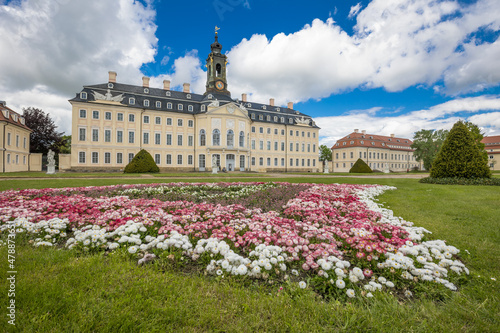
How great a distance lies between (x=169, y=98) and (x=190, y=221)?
128 feet

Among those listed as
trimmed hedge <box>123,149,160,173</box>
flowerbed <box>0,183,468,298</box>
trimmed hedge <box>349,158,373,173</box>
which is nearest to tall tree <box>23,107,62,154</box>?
trimmed hedge <box>123,149,160,173</box>

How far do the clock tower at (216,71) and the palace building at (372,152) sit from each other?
3651 centimetres

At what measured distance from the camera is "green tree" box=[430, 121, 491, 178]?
45.5 ft

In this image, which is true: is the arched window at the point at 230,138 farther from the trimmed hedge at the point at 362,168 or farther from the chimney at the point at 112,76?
the trimmed hedge at the point at 362,168

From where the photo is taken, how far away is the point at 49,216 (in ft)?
14.8

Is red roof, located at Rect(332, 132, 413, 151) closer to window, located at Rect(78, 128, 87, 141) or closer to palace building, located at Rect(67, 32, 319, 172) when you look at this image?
palace building, located at Rect(67, 32, 319, 172)

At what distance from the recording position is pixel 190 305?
2.11 meters

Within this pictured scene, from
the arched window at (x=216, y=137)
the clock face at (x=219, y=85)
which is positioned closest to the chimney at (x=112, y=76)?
the clock face at (x=219, y=85)

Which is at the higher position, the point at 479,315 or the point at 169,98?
the point at 169,98

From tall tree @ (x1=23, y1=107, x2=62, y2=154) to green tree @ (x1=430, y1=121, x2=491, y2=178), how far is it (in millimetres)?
52130

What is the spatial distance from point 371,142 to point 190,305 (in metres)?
70.5

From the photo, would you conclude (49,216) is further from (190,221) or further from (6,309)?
(6,309)

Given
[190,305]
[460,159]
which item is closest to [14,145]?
[190,305]

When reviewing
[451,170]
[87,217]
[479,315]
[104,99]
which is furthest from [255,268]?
[104,99]
